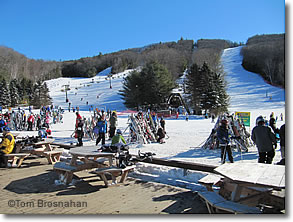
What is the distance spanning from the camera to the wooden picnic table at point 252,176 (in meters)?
3.41

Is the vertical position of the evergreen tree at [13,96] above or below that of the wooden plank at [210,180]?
above

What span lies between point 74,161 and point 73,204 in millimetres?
1722

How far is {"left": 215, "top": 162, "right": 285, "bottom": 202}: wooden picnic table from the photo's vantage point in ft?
11.2

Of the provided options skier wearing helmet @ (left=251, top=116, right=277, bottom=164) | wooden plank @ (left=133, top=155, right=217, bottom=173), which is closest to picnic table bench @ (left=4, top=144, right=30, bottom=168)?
wooden plank @ (left=133, top=155, right=217, bottom=173)

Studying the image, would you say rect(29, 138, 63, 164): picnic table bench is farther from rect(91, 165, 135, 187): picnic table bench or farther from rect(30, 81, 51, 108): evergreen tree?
rect(30, 81, 51, 108): evergreen tree

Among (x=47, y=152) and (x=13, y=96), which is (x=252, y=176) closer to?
(x=47, y=152)

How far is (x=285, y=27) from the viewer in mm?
4223

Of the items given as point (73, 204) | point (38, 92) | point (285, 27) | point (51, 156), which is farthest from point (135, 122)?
point (38, 92)

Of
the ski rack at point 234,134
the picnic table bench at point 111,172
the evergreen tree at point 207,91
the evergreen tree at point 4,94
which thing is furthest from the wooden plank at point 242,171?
the evergreen tree at point 4,94

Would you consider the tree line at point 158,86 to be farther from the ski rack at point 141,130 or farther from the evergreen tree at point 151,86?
the ski rack at point 141,130

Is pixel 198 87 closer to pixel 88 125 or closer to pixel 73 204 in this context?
pixel 88 125

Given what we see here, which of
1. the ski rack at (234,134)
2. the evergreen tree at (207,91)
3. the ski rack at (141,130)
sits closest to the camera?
the ski rack at (234,134)

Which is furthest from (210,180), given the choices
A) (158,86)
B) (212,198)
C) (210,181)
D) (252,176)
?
(158,86)

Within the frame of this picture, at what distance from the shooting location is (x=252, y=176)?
370 centimetres
